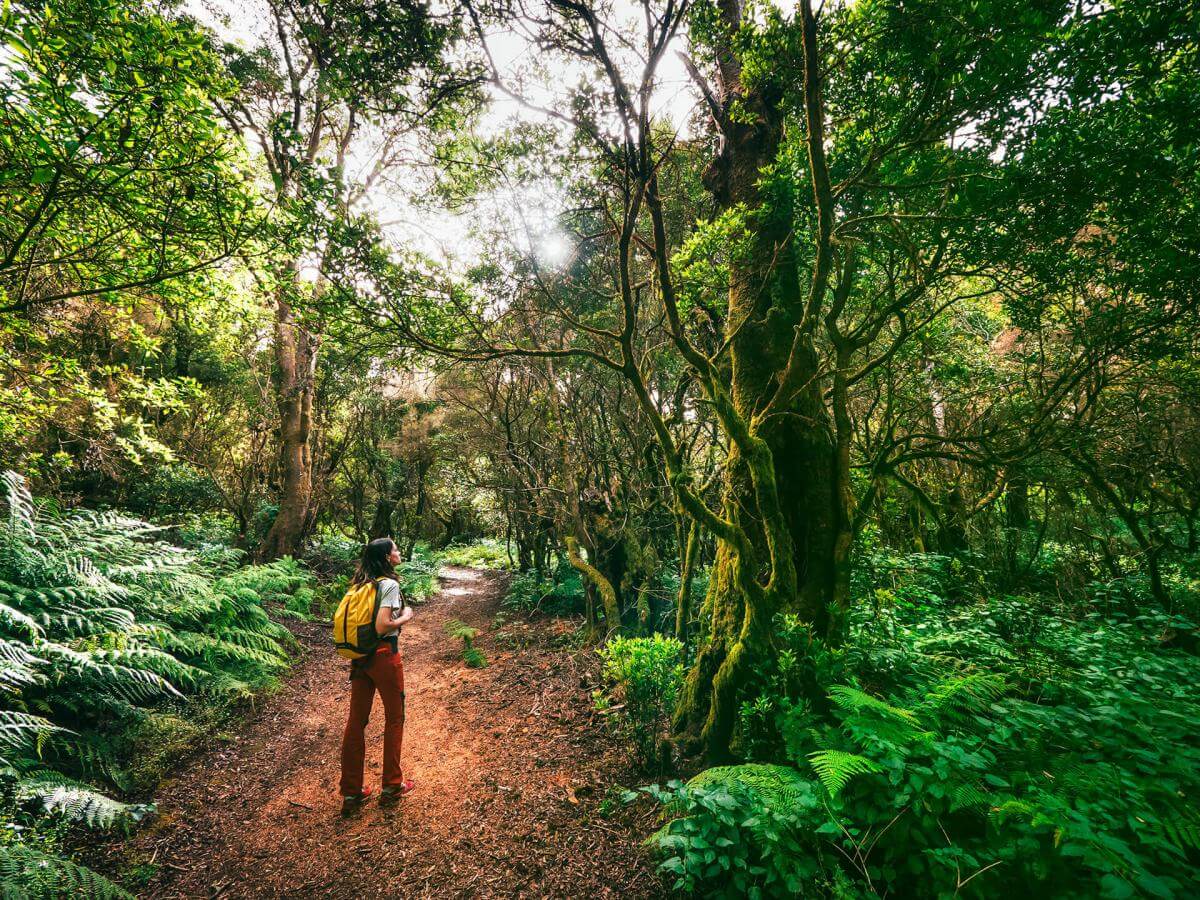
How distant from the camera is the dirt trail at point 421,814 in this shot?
306 centimetres

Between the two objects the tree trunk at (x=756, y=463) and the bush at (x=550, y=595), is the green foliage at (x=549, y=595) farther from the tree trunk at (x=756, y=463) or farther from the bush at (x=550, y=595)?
the tree trunk at (x=756, y=463)

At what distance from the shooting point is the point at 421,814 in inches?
146

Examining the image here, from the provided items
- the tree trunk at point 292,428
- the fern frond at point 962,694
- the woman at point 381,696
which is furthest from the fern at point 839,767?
the tree trunk at point 292,428

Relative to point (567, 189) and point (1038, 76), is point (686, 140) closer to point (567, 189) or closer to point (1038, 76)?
point (567, 189)

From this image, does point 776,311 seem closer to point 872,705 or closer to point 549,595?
point 872,705

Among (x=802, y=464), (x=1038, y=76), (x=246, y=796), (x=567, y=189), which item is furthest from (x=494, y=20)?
(x=246, y=796)

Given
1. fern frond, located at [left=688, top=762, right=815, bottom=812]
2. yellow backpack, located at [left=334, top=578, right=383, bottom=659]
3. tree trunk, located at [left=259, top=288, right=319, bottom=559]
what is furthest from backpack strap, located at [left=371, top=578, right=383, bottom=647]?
tree trunk, located at [left=259, top=288, right=319, bottom=559]

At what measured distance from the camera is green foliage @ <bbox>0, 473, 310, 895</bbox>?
10.2 ft

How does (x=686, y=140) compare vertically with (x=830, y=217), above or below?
above

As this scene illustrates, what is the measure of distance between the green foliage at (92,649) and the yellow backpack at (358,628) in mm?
1664

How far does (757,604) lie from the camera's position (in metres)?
3.75

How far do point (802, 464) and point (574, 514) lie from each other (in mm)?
4330

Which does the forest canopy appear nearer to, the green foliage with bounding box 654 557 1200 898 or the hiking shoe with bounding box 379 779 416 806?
the green foliage with bounding box 654 557 1200 898

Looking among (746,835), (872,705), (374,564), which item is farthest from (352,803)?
(872,705)
